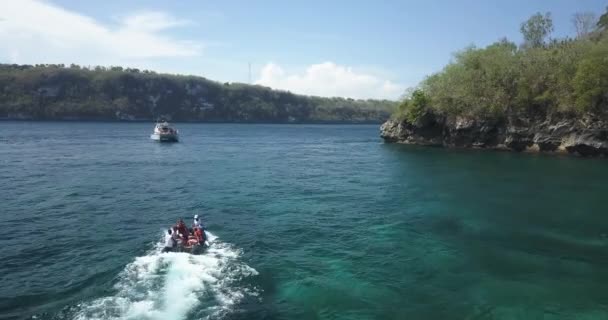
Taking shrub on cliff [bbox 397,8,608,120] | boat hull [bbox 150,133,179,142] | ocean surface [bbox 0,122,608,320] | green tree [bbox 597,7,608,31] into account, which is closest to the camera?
ocean surface [bbox 0,122,608,320]

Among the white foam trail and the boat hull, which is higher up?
the boat hull

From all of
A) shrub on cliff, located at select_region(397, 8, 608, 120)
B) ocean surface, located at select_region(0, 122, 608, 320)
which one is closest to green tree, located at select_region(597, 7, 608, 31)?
shrub on cliff, located at select_region(397, 8, 608, 120)

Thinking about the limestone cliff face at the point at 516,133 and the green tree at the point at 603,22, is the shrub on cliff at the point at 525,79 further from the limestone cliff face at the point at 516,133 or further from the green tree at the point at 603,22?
the green tree at the point at 603,22

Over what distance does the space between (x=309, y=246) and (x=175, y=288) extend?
448 inches

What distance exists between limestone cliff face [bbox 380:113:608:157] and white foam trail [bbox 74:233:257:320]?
8148 centimetres

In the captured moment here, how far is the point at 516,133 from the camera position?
99688 mm

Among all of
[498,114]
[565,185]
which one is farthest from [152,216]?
[498,114]

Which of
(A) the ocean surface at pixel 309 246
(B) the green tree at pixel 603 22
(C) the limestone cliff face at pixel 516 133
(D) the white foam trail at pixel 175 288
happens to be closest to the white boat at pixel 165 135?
(A) the ocean surface at pixel 309 246

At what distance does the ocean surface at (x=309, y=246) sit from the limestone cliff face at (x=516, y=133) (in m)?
24.2

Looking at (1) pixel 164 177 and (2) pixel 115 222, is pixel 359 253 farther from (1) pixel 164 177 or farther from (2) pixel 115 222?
(1) pixel 164 177

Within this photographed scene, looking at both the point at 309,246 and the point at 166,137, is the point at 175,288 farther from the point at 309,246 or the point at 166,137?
the point at 166,137

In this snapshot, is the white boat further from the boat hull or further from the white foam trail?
the white foam trail

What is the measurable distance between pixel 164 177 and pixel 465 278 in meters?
48.7

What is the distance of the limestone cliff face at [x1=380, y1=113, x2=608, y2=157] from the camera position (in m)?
86.8
